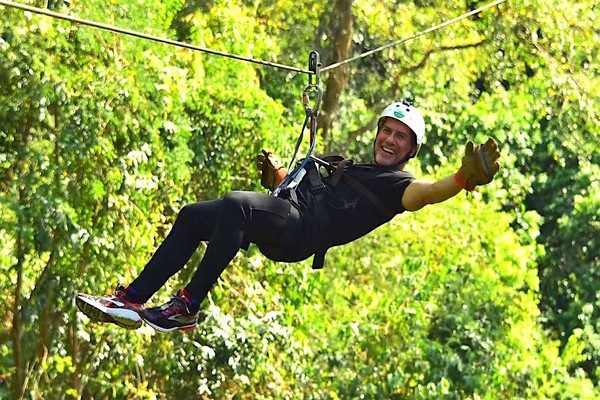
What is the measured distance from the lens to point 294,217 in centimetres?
378

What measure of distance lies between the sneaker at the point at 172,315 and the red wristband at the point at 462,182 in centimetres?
81

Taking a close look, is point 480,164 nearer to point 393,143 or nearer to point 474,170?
point 474,170

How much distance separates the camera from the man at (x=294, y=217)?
142 inches

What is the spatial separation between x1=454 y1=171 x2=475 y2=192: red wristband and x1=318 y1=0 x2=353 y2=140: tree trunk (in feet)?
20.0

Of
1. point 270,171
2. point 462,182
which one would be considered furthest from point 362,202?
point 270,171

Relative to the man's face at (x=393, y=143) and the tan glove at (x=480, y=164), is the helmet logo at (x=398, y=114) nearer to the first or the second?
the man's face at (x=393, y=143)

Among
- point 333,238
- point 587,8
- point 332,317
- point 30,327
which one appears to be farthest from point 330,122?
point 333,238

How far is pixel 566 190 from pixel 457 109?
175 cm

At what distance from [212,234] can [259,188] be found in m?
3.73

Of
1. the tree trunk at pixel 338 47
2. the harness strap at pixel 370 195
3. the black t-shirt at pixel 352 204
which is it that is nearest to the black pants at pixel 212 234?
the black t-shirt at pixel 352 204

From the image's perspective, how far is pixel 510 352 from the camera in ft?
29.1

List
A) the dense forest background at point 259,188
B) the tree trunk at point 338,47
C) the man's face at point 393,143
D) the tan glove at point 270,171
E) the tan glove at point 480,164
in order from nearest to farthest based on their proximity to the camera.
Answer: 1. the tan glove at point 480,164
2. the man's face at point 393,143
3. the tan glove at point 270,171
4. the dense forest background at point 259,188
5. the tree trunk at point 338,47

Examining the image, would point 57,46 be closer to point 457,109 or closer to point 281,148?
point 281,148

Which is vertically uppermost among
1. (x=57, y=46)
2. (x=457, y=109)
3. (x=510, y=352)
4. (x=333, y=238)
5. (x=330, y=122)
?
(x=457, y=109)
